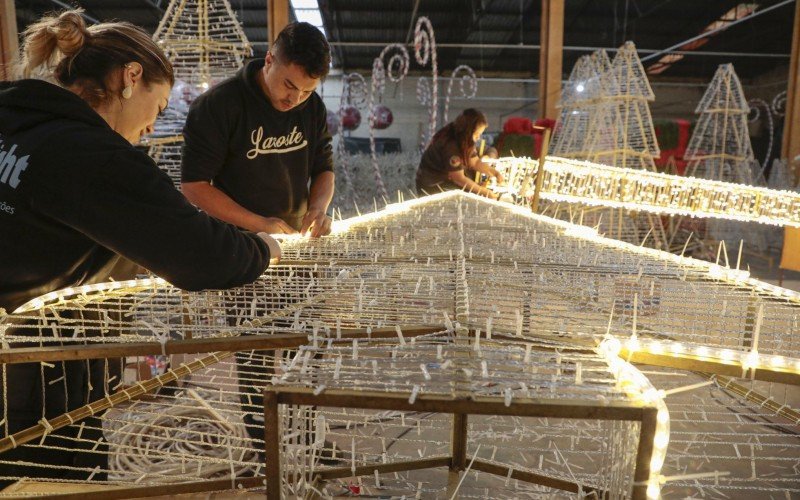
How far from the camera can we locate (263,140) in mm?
1708

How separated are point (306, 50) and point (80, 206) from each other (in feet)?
2.94

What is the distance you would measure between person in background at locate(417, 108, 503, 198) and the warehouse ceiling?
4250 mm

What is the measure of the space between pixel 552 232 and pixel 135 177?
1282 millimetres

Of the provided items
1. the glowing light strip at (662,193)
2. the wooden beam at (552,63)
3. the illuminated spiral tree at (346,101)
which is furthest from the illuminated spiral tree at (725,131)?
the illuminated spiral tree at (346,101)

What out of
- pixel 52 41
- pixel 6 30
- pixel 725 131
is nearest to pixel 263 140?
pixel 52 41

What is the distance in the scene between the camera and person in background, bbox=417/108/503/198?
3.36 m

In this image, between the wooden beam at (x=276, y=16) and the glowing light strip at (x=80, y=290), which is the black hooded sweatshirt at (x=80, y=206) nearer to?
the glowing light strip at (x=80, y=290)

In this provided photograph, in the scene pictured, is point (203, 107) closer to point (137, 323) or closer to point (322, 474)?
point (137, 323)

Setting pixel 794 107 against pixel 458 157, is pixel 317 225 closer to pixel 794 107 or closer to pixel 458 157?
pixel 458 157

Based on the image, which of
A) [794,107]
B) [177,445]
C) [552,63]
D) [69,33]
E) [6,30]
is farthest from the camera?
[794,107]

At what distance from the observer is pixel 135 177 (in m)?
0.77

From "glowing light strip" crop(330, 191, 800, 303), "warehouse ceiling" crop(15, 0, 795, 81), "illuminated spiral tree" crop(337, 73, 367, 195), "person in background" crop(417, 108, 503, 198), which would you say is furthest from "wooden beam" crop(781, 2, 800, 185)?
"glowing light strip" crop(330, 191, 800, 303)

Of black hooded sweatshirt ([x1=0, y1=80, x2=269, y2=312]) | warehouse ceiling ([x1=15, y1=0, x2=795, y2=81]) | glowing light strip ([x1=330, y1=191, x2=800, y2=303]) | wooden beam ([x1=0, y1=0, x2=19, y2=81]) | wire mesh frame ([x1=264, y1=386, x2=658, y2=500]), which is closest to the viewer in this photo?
wire mesh frame ([x1=264, y1=386, x2=658, y2=500])

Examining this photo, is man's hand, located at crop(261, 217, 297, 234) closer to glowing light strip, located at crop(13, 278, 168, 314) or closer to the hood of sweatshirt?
glowing light strip, located at crop(13, 278, 168, 314)
